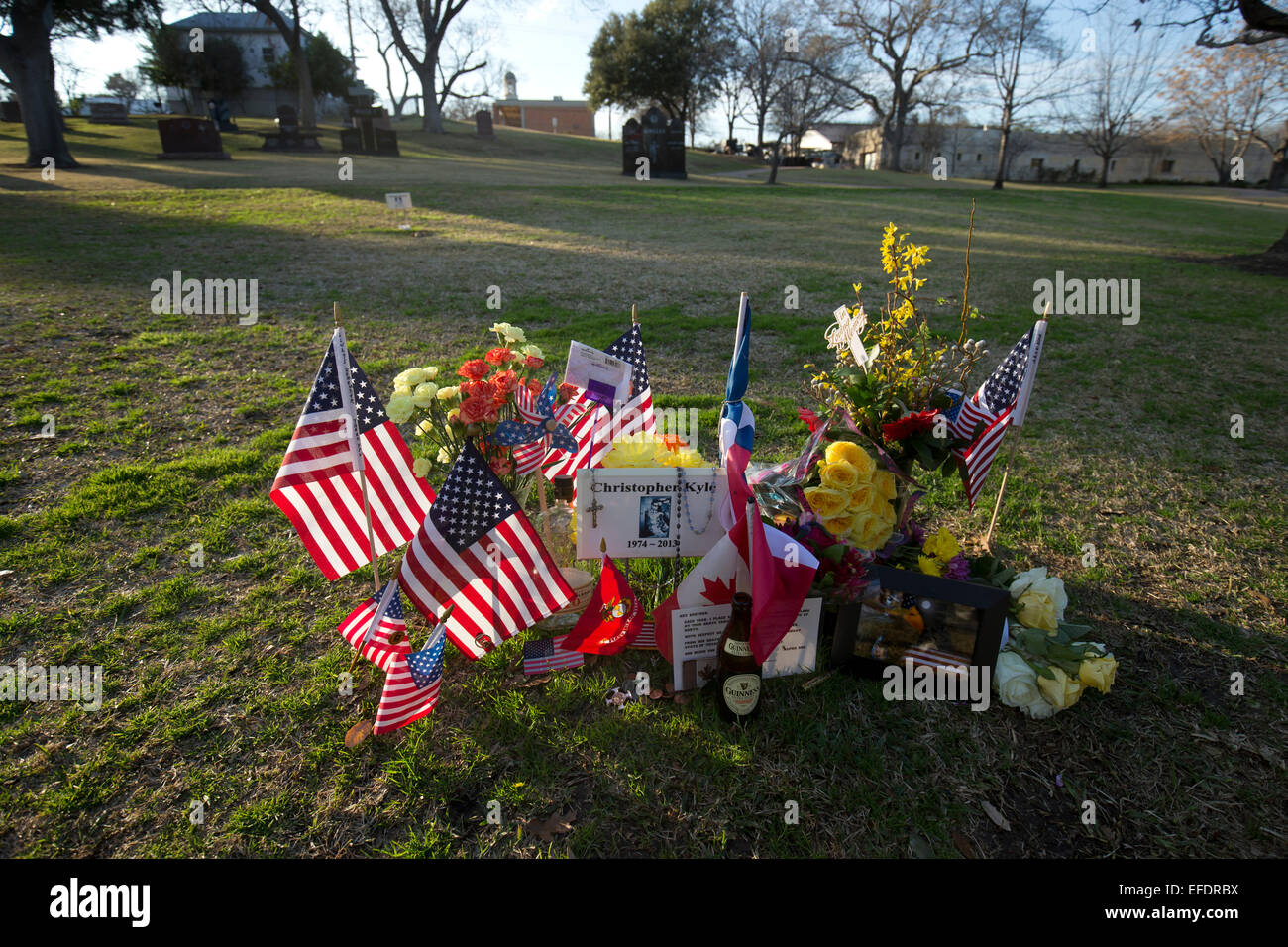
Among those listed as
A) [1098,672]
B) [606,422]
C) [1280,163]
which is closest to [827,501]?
[606,422]

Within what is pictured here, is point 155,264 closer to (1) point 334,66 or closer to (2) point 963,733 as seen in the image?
(2) point 963,733

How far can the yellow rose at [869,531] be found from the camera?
299 centimetres

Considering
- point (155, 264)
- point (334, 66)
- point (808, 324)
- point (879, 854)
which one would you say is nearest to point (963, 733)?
point (879, 854)

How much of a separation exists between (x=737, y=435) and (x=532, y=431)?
3.19ft

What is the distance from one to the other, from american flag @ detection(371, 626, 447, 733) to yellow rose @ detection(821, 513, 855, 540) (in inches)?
72.0

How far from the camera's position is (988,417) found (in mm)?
3162

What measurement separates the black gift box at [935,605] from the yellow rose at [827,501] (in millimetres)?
346

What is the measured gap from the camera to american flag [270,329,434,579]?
2871mm

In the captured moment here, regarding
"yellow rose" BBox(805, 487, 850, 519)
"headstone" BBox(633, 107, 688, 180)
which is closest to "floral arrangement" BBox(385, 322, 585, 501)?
"yellow rose" BBox(805, 487, 850, 519)

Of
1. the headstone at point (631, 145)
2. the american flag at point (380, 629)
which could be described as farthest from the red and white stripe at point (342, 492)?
the headstone at point (631, 145)

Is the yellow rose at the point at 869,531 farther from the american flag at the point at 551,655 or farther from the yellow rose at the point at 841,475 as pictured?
the american flag at the point at 551,655

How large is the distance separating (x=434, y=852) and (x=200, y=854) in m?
0.85

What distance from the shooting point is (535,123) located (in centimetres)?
7519
